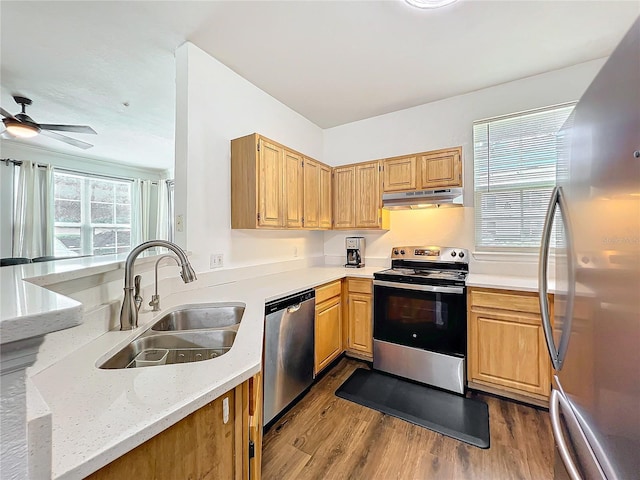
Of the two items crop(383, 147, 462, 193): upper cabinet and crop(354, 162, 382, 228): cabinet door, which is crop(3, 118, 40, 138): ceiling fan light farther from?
crop(383, 147, 462, 193): upper cabinet

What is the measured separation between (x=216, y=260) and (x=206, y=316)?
683mm

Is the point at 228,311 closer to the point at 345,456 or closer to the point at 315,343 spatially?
the point at 315,343

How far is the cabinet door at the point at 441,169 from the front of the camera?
2541mm

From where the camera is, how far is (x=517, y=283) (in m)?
2.10

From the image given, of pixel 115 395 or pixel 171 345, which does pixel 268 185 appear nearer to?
pixel 171 345

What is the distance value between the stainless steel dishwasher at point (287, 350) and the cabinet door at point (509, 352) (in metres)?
1.28

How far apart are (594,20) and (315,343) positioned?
2.94m

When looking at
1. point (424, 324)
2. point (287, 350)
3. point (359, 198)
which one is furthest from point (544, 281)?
point (359, 198)

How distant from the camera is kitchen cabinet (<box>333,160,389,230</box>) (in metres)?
2.93

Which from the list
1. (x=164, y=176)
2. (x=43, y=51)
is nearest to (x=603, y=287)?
(x=43, y=51)

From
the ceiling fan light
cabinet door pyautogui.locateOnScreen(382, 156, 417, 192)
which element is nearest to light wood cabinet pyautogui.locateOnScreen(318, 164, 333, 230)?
cabinet door pyautogui.locateOnScreen(382, 156, 417, 192)

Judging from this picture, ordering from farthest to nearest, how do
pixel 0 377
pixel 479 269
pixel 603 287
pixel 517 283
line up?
1. pixel 479 269
2. pixel 517 283
3. pixel 603 287
4. pixel 0 377

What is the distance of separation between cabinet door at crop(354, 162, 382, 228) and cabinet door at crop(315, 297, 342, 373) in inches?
36.2

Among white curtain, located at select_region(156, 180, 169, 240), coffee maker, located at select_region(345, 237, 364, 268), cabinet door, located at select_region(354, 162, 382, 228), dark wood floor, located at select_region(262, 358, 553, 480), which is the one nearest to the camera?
Answer: dark wood floor, located at select_region(262, 358, 553, 480)
